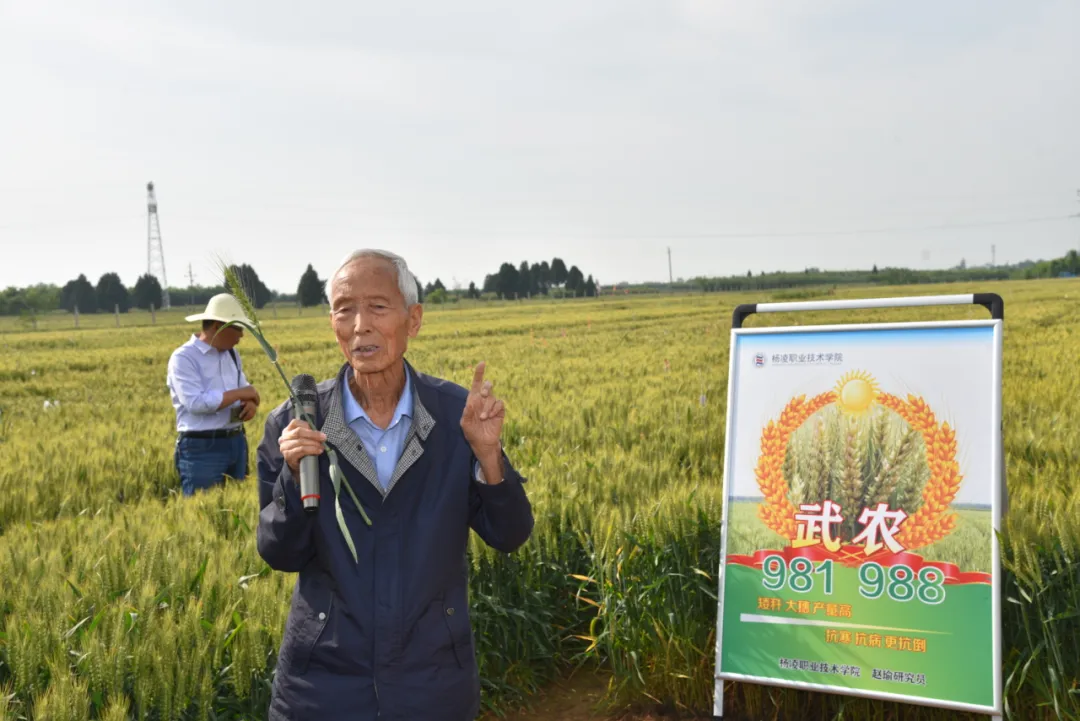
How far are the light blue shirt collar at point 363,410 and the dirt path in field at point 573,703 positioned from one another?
2.12 metres

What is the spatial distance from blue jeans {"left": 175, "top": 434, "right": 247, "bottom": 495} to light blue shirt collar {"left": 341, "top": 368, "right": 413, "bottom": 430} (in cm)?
380

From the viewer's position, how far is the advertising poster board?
3002mm

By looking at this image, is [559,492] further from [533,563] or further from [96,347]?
[96,347]

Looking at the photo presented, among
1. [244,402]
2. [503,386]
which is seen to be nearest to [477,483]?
[244,402]

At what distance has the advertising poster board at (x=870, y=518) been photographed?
9.85 feet

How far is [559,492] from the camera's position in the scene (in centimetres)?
453

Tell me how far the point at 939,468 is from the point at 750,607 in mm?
905

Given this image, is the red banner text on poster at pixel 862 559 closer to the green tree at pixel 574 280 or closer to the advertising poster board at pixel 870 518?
the advertising poster board at pixel 870 518

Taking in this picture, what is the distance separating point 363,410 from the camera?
2.20 meters

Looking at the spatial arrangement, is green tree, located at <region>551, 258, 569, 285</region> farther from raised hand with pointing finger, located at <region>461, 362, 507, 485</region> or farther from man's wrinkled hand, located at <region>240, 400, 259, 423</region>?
raised hand with pointing finger, located at <region>461, 362, 507, 485</region>

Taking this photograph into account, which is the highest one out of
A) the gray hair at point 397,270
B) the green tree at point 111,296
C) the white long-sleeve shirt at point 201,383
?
the green tree at point 111,296

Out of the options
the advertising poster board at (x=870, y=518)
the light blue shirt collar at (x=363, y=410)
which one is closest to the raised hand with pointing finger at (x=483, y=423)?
the light blue shirt collar at (x=363, y=410)

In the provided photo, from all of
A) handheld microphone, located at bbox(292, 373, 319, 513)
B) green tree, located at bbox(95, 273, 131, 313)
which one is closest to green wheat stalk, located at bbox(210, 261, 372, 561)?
handheld microphone, located at bbox(292, 373, 319, 513)

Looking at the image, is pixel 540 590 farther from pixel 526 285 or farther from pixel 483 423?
pixel 526 285
